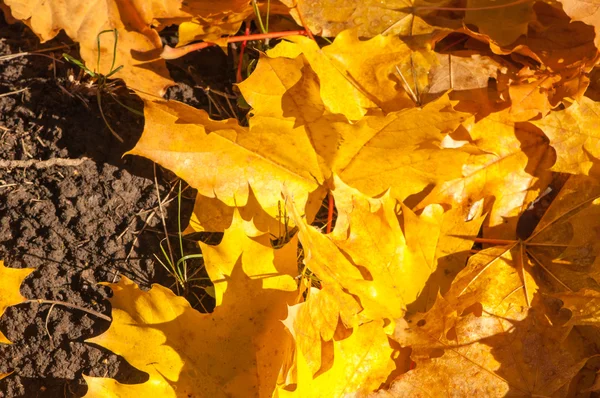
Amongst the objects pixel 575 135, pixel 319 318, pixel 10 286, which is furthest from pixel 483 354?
pixel 10 286

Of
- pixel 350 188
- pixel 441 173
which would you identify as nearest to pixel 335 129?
pixel 350 188

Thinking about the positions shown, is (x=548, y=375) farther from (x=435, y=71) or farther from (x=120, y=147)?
(x=120, y=147)

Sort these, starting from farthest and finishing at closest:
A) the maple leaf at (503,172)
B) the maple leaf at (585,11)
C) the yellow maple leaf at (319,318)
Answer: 1. the maple leaf at (503,172)
2. the maple leaf at (585,11)
3. the yellow maple leaf at (319,318)

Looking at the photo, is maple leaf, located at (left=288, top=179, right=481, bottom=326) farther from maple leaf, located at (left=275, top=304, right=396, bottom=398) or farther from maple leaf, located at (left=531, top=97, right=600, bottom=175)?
maple leaf, located at (left=531, top=97, right=600, bottom=175)

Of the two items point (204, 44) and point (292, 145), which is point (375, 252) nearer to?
point (292, 145)

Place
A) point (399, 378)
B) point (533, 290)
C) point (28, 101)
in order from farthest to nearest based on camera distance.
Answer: point (28, 101) < point (533, 290) < point (399, 378)

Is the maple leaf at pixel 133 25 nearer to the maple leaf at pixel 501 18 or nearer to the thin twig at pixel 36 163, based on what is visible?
the thin twig at pixel 36 163

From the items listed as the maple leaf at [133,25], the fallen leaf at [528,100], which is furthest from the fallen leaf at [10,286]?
the fallen leaf at [528,100]
